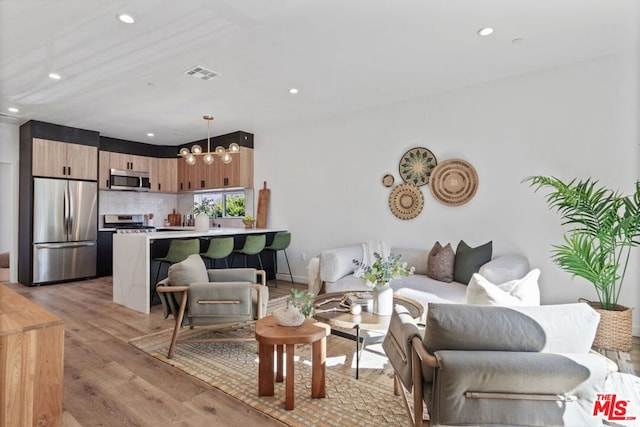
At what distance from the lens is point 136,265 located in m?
4.20

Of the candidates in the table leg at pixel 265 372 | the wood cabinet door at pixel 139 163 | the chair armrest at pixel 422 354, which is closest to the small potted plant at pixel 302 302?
the table leg at pixel 265 372

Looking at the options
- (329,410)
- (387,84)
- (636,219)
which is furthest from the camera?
(387,84)

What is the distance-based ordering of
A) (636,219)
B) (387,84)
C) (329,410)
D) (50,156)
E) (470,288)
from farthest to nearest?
(50,156), (387,84), (636,219), (329,410), (470,288)

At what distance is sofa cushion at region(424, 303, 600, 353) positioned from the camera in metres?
1.38

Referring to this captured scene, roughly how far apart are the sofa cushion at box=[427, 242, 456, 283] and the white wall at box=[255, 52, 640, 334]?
44 centimetres

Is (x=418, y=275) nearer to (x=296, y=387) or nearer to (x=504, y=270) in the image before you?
(x=504, y=270)

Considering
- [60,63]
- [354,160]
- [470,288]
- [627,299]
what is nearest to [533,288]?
[470,288]

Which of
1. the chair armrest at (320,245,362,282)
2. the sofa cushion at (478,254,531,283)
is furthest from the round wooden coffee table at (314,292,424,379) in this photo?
the chair armrest at (320,245,362,282)

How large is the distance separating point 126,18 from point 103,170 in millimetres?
4732

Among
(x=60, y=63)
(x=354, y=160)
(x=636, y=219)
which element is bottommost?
(x=636, y=219)

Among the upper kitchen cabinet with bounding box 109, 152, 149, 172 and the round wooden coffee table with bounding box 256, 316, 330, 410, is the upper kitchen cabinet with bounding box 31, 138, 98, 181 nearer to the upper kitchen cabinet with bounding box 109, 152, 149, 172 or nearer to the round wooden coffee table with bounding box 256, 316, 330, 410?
the upper kitchen cabinet with bounding box 109, 152, 149, 172

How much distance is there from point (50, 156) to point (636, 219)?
7.76 meters

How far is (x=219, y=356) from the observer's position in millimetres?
2873

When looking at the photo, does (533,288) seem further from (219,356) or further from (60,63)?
(60,63)
